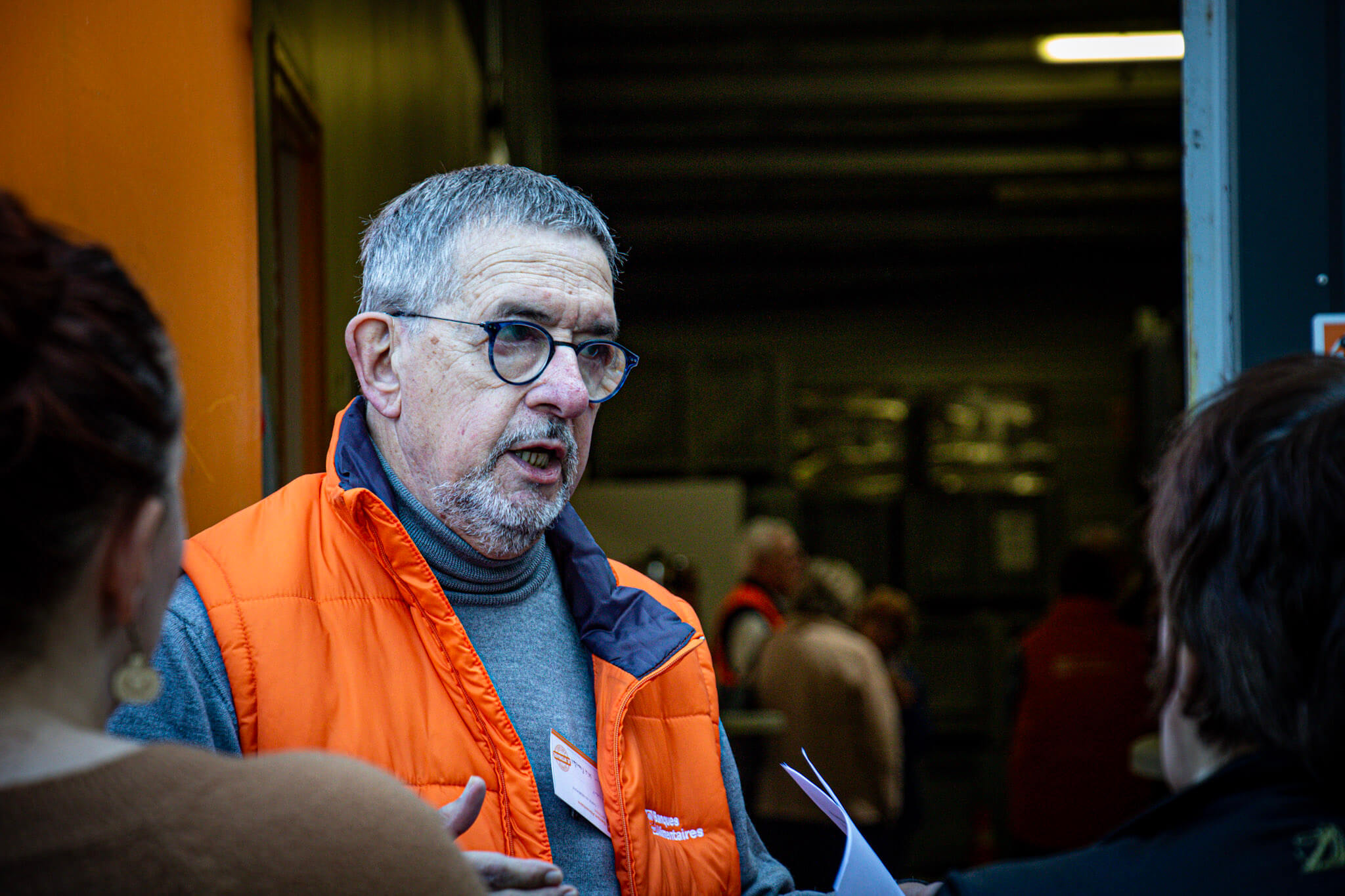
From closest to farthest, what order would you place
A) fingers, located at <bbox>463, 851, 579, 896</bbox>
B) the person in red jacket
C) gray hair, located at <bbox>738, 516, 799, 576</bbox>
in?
fingers, located at <bbox>463, 851, 579, 896</bbox>, the person in red jacket, gray hair, located at <bbox>738, 516, 799, 576</bbox>

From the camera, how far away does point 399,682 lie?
1.43 meters

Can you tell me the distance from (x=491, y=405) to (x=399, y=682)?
0.40 metres

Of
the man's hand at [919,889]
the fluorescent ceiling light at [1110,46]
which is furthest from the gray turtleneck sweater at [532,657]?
the fluorescent ceiling light at [1110,46]

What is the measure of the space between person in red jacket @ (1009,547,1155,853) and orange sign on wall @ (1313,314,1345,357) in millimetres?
3274

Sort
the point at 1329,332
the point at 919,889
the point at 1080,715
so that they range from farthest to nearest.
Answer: the point at 1080,715 < the point at 1329,332 < the point at 919,889

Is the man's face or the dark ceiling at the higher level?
the dark ceiling

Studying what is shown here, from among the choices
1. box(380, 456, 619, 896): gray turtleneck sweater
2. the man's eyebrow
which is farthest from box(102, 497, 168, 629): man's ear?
the man's eyebrow

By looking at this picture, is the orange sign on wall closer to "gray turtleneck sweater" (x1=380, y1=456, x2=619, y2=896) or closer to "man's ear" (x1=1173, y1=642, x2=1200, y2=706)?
"man's ear" (x1=1173, y1=642, x2=1200, y2=706)

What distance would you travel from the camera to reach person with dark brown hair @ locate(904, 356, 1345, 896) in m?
0.96

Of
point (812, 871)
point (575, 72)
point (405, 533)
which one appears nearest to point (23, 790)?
point (405, 533)

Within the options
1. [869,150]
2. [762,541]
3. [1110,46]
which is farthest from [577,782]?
[869,150]

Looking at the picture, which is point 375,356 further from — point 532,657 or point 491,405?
point 532,657

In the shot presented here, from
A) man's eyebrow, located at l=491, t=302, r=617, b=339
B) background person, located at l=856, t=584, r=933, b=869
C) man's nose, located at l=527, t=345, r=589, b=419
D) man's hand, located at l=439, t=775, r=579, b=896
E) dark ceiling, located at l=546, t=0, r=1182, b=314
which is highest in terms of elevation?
dark ceiling, located at l=546, t=0, r=1182, b=314

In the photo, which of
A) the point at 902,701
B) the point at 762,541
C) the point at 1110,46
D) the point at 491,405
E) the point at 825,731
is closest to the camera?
the point at 491,405
